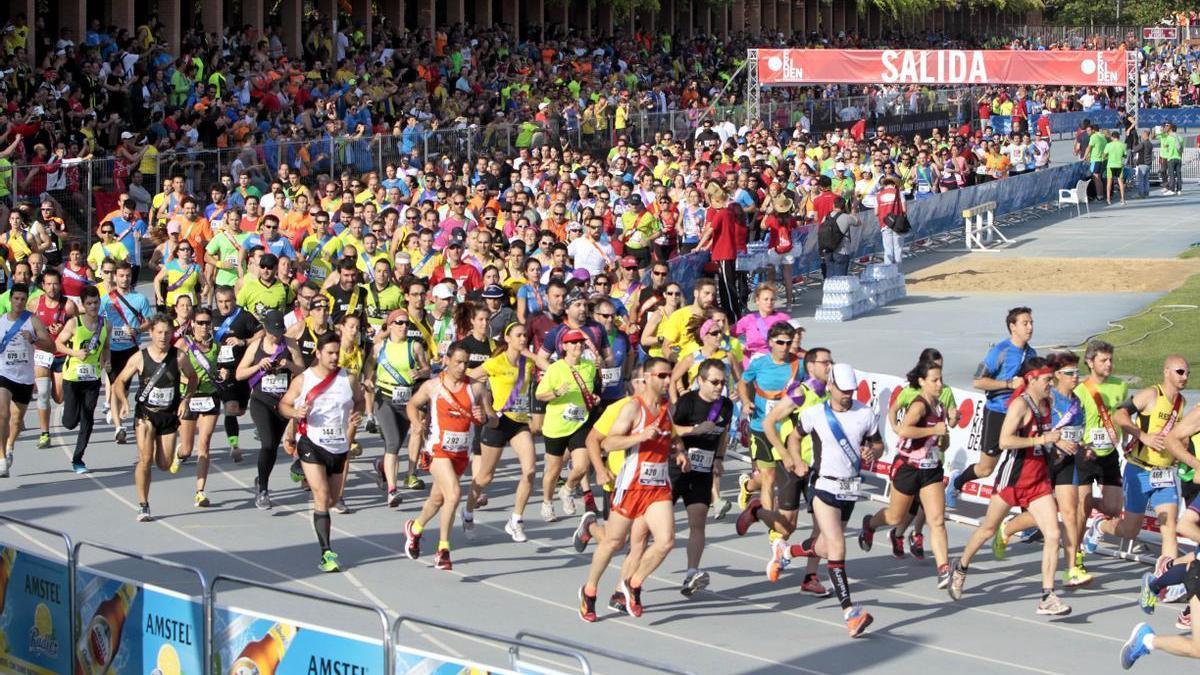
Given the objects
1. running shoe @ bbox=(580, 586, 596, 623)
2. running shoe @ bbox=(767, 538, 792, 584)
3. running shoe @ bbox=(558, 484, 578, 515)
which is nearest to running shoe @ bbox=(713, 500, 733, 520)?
running shoe @ bbox=(558, 484, 578, 515)

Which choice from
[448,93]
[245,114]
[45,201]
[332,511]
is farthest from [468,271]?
[448,93]

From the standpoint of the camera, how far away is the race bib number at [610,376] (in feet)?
50.3

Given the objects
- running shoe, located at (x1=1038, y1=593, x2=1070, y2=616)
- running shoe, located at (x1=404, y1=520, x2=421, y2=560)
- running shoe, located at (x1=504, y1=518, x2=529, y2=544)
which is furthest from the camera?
running shoe, located at (x1=504, y1=518, x2=529, y2=544)

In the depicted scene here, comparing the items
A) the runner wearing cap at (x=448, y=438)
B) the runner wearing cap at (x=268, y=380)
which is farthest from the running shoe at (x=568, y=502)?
the runner wearing cap at (x=268, y=380)

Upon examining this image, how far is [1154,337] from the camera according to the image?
952 inches

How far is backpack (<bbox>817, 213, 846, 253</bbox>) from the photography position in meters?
27.7

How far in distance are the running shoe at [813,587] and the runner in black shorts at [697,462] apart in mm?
711

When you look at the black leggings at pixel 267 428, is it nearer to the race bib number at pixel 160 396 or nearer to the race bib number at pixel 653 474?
the race bib number at pixel 160 396

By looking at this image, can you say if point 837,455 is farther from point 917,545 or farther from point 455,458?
point 455,458

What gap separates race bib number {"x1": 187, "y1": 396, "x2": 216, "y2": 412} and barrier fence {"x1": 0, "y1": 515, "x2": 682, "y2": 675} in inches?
194

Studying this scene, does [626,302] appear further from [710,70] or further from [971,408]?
[710,70]

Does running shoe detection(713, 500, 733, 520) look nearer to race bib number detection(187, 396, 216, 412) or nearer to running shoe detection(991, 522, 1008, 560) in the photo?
running shoe detection(991, 522, 1008, 560)

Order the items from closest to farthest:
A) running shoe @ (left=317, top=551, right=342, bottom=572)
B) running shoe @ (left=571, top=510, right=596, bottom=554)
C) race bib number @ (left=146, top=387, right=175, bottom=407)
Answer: running shoe @ (left=571, top=510, right=596, bottom=554) < running shoe @ (left=317, top=551, right=342, bottom=572) < race bib number @ (left=146, top=387, right=175, bottom=407)

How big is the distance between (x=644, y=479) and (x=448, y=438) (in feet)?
6.24
